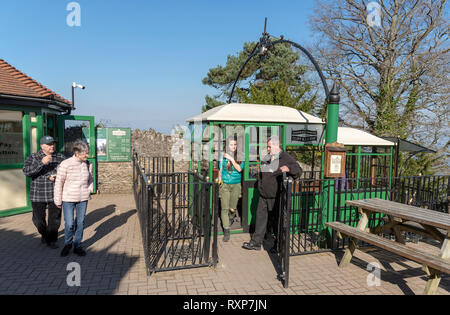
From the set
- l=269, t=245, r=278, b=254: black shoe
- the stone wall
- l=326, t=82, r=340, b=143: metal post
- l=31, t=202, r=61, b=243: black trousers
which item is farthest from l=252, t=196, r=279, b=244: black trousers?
the stone wall

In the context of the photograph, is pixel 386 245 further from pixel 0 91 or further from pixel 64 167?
pixel 0 91

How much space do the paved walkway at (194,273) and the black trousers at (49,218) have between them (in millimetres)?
227

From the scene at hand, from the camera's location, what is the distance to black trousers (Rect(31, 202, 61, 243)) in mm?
4938

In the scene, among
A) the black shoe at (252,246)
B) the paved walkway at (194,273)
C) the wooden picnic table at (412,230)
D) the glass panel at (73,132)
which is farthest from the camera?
the glass panel at (73,132)

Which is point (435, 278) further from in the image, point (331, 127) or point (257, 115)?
point (257, 115)

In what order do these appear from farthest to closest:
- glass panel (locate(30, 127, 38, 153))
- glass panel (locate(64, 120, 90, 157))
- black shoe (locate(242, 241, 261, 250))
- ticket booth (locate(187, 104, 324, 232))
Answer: glass panel (locate(64, 120, 90, 157))
glass panel (locate(30, 127, 38, 153))
ticket booth (locate(187, 104, 324, 232))
black shoe (locate(242, 241, 261, 250))

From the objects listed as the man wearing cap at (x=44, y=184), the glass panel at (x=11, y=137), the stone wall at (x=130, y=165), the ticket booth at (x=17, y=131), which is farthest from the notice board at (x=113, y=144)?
the man wearing cap at (x=44, y=184)

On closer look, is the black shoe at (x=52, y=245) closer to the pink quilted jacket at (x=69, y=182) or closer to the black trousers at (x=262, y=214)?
the pink quilted jacket at (x=69, y=182)

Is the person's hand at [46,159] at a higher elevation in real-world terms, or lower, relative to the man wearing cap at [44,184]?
higher

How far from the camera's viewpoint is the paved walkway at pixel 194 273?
374 cm

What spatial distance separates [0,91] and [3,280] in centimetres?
463

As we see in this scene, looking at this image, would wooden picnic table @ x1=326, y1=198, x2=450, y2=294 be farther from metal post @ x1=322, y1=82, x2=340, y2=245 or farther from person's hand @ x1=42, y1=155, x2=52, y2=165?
person's hand @ x1=42, y1=155, x2=52, y2=165

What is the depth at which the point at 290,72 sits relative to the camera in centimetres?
2139

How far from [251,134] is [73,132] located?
246 inches
